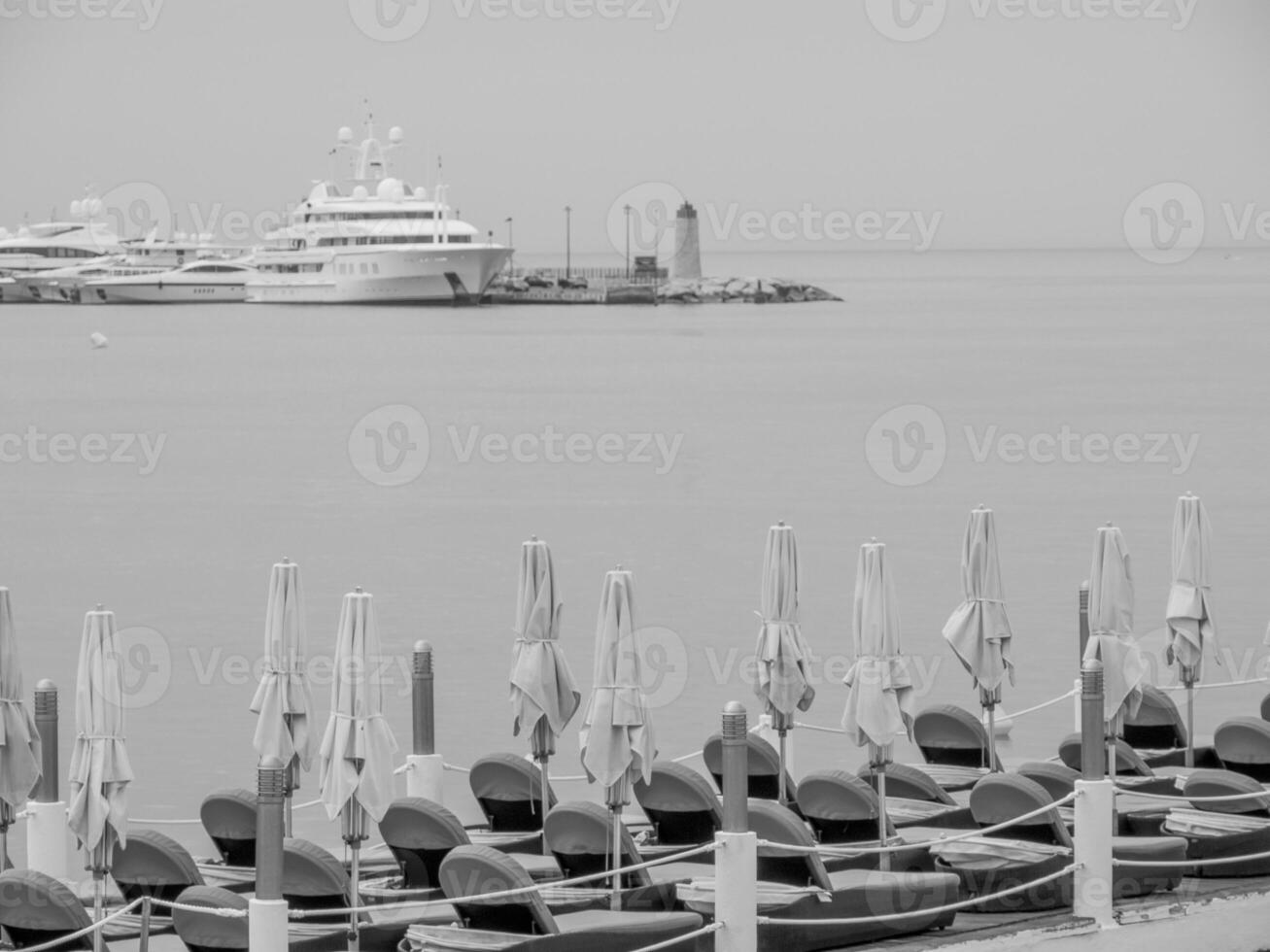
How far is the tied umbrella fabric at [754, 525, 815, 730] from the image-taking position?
12.0m

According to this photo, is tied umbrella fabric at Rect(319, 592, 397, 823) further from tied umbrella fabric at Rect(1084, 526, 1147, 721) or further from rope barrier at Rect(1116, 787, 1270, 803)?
tied umbrella fabric at Rect(1084, 526, 1147, 721)

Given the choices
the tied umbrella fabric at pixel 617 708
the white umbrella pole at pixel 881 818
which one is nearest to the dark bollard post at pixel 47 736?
the tied umbrella fabric at pixel 617 708

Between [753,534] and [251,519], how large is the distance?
31.3 feet

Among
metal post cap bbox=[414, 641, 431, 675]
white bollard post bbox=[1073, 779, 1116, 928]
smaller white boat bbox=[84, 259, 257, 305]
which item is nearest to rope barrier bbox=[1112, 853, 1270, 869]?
white bollard post bbox=[1073, 779, 1116, 928]

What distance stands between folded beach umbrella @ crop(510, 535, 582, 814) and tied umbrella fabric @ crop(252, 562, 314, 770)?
3.81ft

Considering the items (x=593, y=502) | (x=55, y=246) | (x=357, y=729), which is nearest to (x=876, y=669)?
(x=357, y=729)

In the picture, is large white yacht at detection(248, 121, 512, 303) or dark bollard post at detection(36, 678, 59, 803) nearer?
dark bollard post at detection(36, 678, 59, 803)

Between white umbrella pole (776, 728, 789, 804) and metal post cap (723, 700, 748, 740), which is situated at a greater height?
metal post cap (723, 700, 748, 740)

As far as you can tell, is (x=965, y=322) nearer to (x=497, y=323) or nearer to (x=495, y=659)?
(x=497, y=323)

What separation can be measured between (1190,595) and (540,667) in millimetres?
4200

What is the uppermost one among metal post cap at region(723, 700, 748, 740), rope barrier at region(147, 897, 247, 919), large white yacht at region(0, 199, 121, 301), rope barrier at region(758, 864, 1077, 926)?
large white yacht at region(0, 199, 121, 301)

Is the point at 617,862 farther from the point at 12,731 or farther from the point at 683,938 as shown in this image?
the point at 12,731

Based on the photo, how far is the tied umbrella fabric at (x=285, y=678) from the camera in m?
10.6

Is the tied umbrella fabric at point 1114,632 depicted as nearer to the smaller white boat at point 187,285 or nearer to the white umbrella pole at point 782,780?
the white umbrella pole at point 782,780
